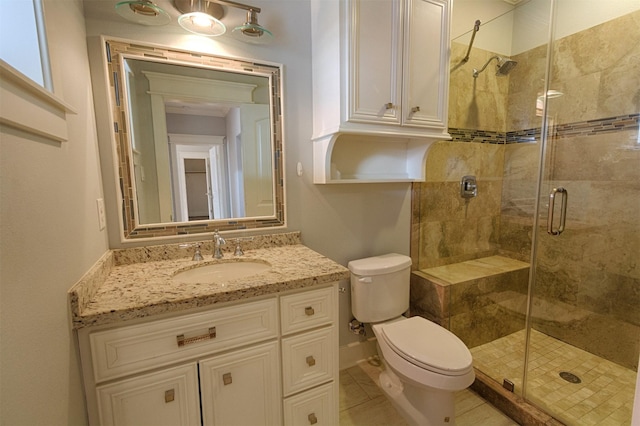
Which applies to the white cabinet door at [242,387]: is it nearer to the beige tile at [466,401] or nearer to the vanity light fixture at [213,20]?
the beige tile at [466,401]

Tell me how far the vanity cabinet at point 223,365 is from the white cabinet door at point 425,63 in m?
1.04

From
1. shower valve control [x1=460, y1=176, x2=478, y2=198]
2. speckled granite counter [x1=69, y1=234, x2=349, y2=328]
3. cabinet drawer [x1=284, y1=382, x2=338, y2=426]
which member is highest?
shower valve control [x1=460, y1=176, x2=478, y2=198]

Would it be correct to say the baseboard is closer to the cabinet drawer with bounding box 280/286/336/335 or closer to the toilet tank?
the toilet tank

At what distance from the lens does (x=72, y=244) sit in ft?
2.88

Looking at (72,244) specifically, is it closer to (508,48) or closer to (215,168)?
(215,168)

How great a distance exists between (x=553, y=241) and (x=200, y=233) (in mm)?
2354

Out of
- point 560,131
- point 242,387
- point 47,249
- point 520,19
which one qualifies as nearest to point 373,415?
point 242,387

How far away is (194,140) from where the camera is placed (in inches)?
55.3

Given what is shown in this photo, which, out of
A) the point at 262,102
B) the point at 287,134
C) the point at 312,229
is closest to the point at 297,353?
the point at 312,229

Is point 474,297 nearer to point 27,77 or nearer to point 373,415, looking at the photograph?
point 373,415

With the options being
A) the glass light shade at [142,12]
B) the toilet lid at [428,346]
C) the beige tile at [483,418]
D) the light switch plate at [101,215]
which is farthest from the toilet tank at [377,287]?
the glass light shade at [142,12]

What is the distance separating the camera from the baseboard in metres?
1.90

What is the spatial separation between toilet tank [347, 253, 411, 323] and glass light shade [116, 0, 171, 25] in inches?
59.3

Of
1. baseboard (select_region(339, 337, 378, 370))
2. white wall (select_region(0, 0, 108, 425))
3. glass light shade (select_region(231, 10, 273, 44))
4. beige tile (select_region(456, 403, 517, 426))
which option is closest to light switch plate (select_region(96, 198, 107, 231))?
white wall (select_region(0, 0, 108, 425))
